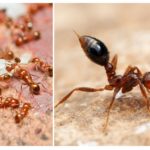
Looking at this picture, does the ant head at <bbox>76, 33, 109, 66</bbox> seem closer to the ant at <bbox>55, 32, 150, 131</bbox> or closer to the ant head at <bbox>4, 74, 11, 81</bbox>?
the ant at <bbox>55, 32, 150, 131</bbox>

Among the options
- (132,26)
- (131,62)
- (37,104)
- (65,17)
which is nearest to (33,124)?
(37,104)

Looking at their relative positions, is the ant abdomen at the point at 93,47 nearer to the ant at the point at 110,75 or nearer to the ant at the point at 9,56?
the ant at the point at 110,75

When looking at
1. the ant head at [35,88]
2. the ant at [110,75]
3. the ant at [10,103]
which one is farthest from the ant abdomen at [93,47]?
the ant at [10,103]

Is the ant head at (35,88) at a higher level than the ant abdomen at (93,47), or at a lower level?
lower

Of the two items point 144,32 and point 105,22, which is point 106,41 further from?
point 105,22

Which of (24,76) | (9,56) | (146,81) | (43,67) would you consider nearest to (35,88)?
(24,76)

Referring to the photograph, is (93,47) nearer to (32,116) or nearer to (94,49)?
(94,49)
